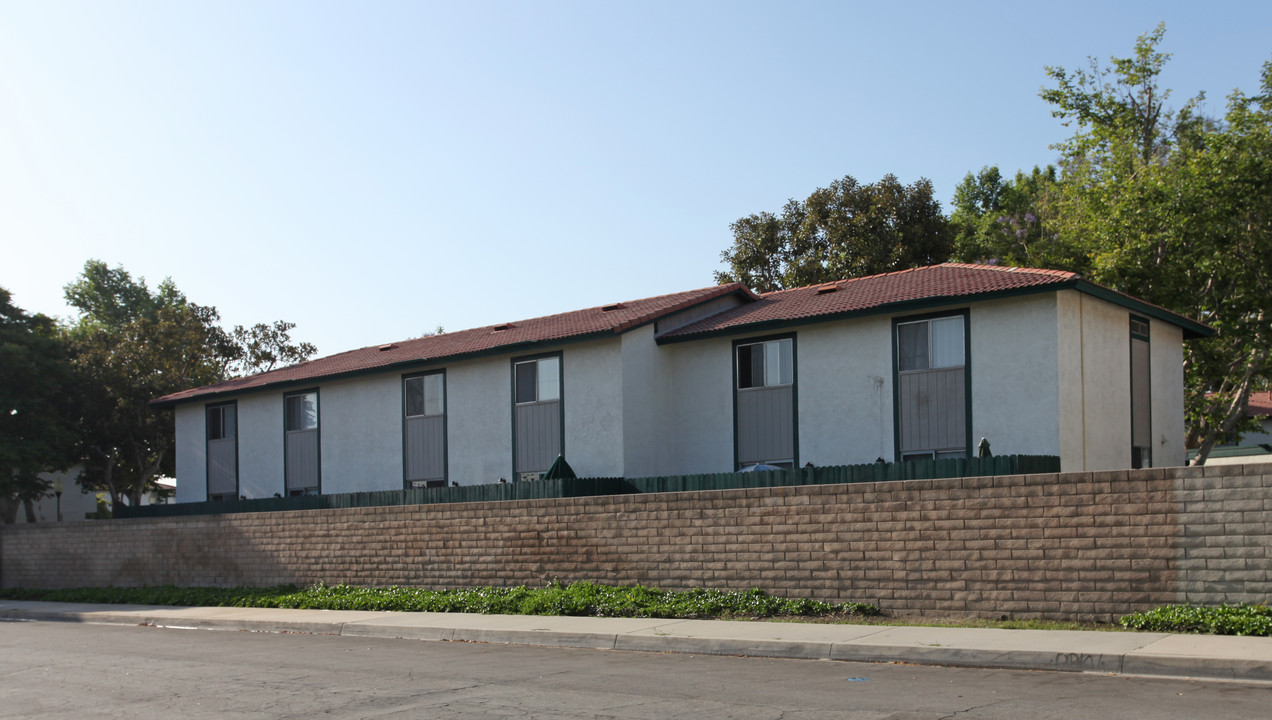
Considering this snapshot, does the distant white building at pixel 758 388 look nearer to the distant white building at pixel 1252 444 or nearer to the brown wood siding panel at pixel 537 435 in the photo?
the brown wood siding panel at pixel 537 435

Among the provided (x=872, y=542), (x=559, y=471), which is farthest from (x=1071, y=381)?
(x=559, y=471)

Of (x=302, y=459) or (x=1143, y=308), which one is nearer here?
(x=1143, y=308)

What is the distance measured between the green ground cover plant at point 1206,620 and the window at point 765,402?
9.58 metres

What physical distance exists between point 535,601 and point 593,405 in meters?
6.61

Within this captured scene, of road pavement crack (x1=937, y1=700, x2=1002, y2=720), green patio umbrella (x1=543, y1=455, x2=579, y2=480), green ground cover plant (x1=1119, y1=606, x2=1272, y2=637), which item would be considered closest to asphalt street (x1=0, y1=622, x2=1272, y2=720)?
road pavement crack (x1=937, y1=700, x2=1002, y2=720)

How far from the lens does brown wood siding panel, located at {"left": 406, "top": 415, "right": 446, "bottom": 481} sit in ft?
87.0

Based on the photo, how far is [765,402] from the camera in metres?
22.2

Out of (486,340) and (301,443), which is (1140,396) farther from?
(301,443)

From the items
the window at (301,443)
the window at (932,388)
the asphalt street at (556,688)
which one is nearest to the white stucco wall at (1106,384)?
the window at (932,388)

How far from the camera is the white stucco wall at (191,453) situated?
1281 inches

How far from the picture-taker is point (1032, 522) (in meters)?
13.8

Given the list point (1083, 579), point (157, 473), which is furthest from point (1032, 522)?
point (157, 473)

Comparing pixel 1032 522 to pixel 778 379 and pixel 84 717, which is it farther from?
pixel 84 717

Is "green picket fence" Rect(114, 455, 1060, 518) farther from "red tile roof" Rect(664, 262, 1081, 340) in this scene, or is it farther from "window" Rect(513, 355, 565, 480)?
"red tile roof" Rect(664, 262, 1081, 340)
